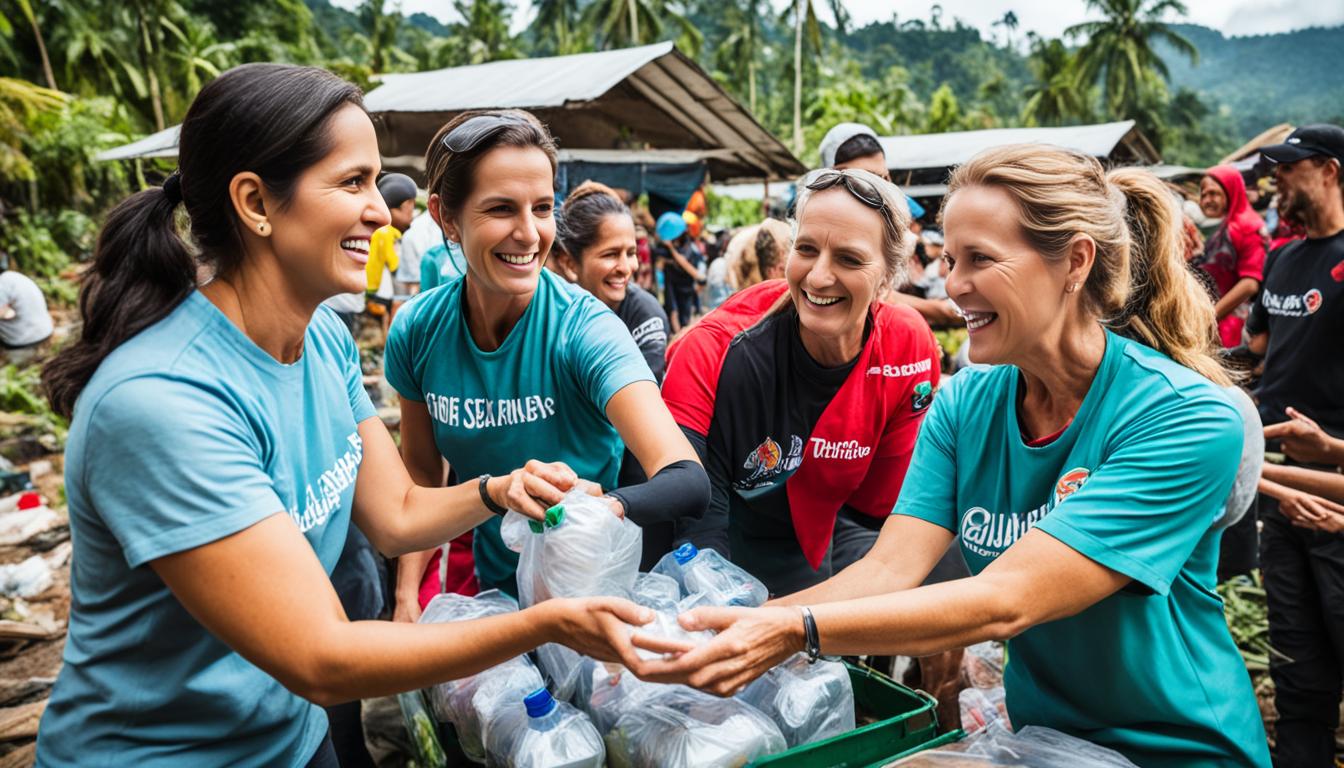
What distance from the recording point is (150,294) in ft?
5.01

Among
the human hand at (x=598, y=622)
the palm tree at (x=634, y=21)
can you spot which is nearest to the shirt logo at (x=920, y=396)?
the human hand at (x=598, y=622)

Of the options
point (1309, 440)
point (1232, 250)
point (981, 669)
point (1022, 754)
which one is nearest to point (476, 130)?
point (1022, 754)

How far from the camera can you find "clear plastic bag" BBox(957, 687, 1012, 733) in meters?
2.17

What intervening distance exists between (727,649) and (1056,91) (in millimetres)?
47475

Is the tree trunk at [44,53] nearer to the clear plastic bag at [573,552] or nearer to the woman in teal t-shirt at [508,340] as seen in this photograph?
the woman in teal t-shirt at [508,340]

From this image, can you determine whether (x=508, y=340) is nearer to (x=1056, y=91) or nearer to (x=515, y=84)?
(x=515, y=84)

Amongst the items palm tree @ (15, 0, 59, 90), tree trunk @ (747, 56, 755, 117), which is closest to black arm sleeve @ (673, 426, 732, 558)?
palm tree @ (15, 0, 59, 90)

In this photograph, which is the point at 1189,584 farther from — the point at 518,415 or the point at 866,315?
the point at 518,415

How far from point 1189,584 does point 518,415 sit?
5.47 ft

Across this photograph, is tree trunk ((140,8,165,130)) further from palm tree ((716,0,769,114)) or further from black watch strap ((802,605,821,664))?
black watch strap ((802,605,821,664))

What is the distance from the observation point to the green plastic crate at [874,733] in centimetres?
174

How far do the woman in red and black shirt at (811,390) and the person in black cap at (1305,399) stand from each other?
1.26 m

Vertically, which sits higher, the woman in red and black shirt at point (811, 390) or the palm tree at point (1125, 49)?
the palm tree at point (1125, 49)

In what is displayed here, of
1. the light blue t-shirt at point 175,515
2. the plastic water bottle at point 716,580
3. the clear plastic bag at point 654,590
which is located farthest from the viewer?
the plastic water bottle at point 716,580
